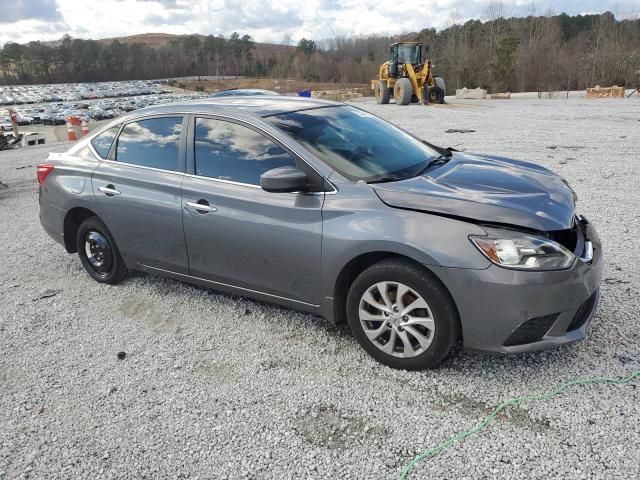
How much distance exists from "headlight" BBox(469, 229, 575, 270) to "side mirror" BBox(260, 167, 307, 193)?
3.64ft

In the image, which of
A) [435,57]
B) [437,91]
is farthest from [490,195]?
[435,57]

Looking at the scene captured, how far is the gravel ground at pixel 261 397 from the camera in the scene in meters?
2.54

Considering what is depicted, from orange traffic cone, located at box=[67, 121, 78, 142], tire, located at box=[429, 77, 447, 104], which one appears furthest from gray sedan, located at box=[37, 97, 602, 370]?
tire, located at box=[429, 77, 447, 104]

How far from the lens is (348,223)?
3.17 m

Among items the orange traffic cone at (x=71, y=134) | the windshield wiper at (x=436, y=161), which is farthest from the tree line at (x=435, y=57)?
the windshield wiper at (x=436, y=161)

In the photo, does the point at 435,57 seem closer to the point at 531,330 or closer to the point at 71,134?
the point at 71,134

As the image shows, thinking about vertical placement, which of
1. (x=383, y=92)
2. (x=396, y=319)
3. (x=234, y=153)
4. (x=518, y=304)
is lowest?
(x=396, y=319)

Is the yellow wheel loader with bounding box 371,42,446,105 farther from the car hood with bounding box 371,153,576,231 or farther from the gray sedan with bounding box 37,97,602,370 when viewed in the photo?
the car hood with bounding box 371,153,576,231

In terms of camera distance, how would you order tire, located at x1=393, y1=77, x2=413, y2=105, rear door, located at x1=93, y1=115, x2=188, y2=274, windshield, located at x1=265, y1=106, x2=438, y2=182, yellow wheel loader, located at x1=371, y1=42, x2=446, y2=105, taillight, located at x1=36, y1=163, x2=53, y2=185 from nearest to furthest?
windshield, located at x1=265, y1=106, x2=438, y2=182, rear door, located at x1=93, y1=115, x2=188, y2=274, taillight, located at x1=36, y1=163, x2=53, y2=185, tire, located at x1=393, y1=77, x2=413, y2=105, yellow wheel loader, located at x1=371, y1=42, x2=446, y2=105

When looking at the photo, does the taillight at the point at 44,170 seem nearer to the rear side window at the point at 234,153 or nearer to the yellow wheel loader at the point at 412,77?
the rear side window at the point at 234,153

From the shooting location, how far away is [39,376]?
135 inches

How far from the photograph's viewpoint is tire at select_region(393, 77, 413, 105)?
24484 millimetres

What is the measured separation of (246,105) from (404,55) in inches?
934

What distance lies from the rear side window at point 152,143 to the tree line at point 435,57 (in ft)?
150
